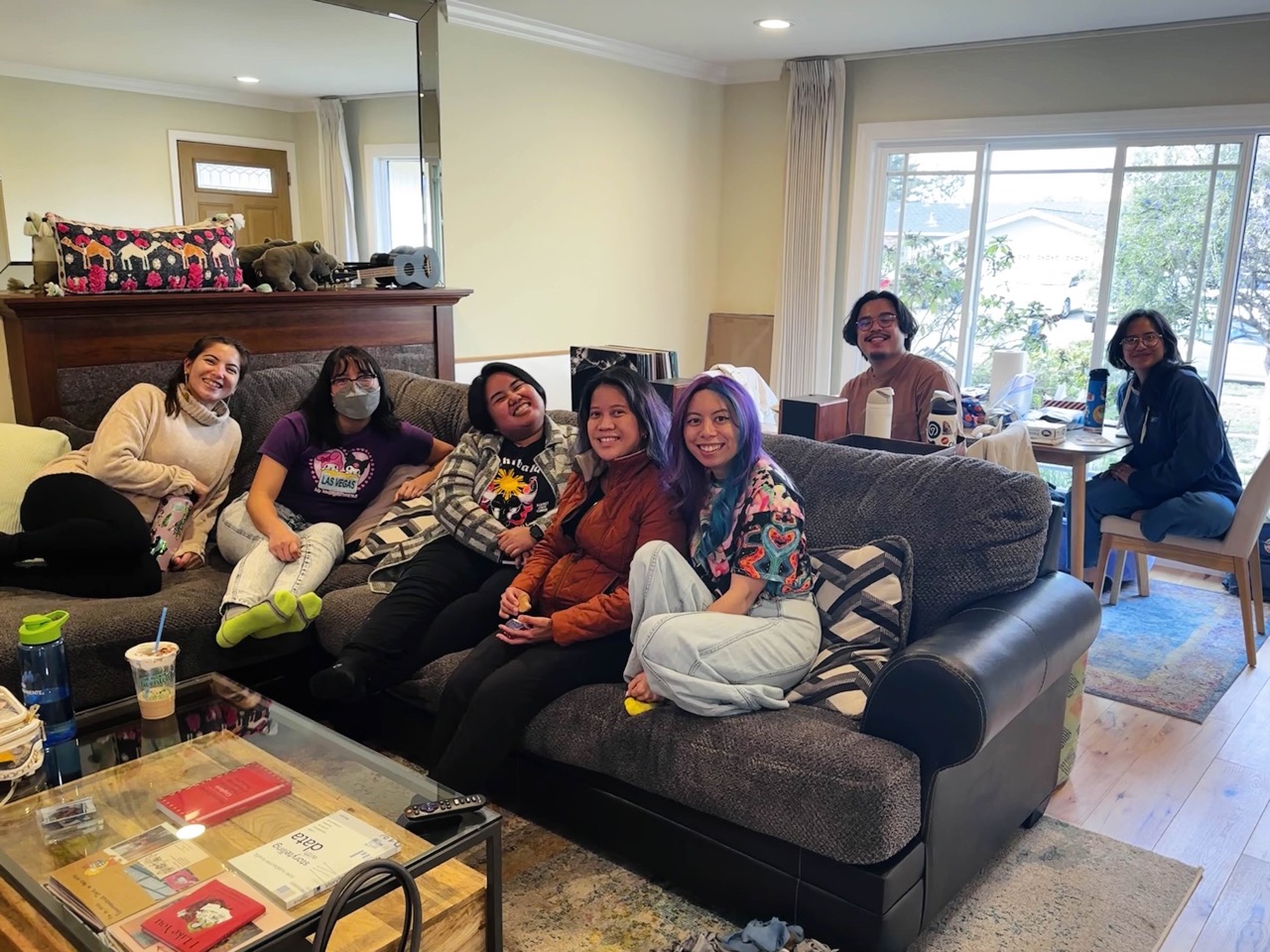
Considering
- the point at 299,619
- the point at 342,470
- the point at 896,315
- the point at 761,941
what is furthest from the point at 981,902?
the point at 342,470

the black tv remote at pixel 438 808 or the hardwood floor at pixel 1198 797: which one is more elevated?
the black tv remote at pixel 438 808

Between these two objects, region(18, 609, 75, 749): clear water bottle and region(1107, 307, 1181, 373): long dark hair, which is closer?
region(18, 609, 75, 749): clear water bottle

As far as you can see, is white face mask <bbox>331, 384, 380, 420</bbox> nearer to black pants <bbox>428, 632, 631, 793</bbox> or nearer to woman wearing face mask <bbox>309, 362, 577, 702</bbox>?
woman wearing face mask <bbox>309, 362, 577, 702</bbox>

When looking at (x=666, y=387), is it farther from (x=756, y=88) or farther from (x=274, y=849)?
(x=756, y=88)

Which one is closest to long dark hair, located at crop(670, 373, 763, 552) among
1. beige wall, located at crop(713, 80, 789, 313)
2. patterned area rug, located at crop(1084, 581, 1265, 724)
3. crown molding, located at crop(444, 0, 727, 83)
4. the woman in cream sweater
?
the woman in cream sweater

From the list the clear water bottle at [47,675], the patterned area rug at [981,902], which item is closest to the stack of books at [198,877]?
the clear water bottle at [47,675]

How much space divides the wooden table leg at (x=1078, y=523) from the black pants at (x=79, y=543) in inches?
124

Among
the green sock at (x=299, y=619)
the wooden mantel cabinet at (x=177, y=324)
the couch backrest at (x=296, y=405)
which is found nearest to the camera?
the green sock at (x=299, y=619)

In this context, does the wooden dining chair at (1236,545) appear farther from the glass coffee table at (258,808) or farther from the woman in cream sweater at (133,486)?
the woman in cream sweater at (133,486)

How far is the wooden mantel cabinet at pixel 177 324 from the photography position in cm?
304

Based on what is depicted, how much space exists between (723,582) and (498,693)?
56 centimetres

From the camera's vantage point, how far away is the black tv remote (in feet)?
5.63

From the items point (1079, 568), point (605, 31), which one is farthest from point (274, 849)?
point (605, 31)

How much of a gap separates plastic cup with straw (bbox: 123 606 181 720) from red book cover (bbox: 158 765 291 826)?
1.15 ft
